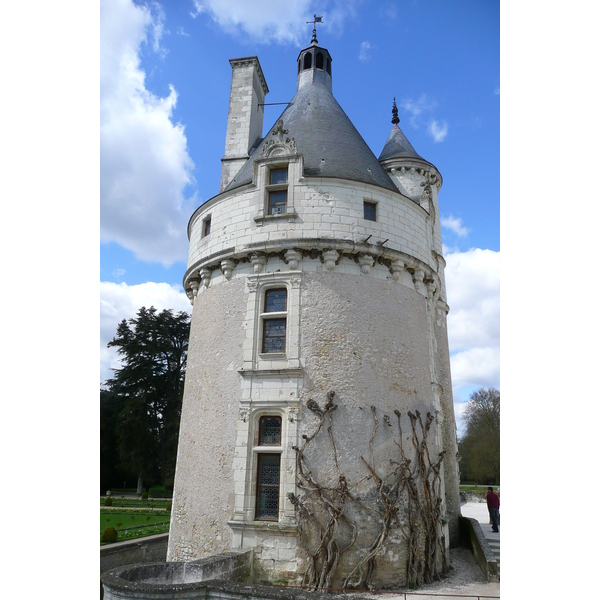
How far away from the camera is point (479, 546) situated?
11.5 meters

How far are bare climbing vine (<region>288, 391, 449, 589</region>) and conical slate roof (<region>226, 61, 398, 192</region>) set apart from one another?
18.1ft

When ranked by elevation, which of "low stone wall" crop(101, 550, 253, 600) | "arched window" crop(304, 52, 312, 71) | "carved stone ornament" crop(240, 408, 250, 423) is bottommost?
"low stone wall" crop(101, 550, 253, 600)

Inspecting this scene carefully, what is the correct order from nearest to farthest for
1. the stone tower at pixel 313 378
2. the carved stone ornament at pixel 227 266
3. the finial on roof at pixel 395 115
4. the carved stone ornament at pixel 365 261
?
the stone tower at pixel 313 378 → the carved stone ornament at pixel 365 261 → the carved stone ornament at pixel 227 266 → the finial on roof at pixel 395 115

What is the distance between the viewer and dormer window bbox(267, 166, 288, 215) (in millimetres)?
11688

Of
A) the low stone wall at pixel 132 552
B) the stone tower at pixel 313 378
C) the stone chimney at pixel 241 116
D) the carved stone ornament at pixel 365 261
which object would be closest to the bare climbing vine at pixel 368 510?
the stone tower at pixel 313 378

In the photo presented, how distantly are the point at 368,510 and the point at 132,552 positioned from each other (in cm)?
909

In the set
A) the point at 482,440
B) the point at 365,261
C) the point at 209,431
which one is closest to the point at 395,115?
the point at 365,261

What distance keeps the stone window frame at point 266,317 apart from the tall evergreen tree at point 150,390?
78.2 ft

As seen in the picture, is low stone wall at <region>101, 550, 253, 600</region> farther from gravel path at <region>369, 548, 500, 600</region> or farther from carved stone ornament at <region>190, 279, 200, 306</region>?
carved stone ornament at <region>190, 279, 200, 306</region>

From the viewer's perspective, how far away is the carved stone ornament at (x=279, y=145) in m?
11.9

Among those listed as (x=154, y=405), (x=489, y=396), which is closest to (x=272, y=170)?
(x=154, y=405)

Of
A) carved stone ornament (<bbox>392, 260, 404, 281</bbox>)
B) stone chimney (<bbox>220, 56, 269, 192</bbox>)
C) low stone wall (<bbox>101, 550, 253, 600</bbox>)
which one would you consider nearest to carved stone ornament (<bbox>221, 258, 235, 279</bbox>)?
carved stone ornament (<bbox>392, 260, 404, 281</bbox>)

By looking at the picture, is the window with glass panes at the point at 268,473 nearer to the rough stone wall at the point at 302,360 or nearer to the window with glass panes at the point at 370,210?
the rough stone wall at the point at 302,360
